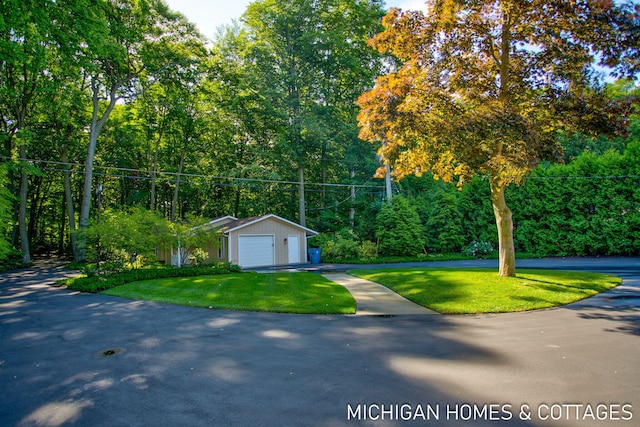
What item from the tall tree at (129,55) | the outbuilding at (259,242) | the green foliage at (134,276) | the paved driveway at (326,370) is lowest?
the paved driveway at (326,370)

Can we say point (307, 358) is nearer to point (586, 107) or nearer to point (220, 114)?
point (586, 107)

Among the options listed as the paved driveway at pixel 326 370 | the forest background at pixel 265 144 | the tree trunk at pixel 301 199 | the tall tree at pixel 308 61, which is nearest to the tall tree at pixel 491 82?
the paved driveway at pixel 326 370

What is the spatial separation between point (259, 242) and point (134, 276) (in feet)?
29.8

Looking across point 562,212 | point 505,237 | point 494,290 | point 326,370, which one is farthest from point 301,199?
point 326,370

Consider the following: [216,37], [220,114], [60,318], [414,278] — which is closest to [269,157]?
[220,114]

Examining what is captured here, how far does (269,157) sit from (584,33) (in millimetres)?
22010

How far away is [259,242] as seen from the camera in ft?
72.0

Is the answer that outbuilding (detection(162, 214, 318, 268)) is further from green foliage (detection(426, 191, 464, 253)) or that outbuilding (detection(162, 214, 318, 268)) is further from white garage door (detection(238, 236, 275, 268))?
green foliage (detection(426, 191, 464, 253))

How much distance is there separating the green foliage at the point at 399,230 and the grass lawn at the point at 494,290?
11.5 meters

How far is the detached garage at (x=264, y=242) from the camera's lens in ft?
68.3

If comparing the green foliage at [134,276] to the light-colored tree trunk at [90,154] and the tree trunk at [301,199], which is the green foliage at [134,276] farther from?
the tree trunk at [301,199]

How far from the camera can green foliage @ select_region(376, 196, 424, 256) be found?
23.2 meters

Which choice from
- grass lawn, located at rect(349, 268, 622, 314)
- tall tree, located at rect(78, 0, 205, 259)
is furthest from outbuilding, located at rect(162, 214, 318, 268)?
grass lawn, located at rect(349, 268, 622, 314)

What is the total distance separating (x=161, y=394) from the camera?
3.75m
